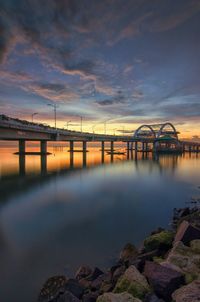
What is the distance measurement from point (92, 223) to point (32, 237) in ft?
14.8

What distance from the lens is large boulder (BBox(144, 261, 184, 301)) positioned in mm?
6281

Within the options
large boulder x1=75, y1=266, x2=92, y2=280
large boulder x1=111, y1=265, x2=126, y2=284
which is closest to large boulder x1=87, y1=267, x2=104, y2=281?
large boulder x1=75, y1=266, x2=92, y2=280

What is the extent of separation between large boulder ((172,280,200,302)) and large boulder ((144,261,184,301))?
26 centimetres

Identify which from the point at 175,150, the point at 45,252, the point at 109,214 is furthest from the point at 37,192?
the point at 175,150

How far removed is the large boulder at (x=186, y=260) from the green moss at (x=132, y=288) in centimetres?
133

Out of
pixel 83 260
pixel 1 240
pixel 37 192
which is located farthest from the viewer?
pixel 37 192

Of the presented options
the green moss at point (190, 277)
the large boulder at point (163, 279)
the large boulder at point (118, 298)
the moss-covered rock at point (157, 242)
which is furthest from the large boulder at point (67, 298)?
the moss-covered rock at point (157, 242)

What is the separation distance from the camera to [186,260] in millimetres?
7789

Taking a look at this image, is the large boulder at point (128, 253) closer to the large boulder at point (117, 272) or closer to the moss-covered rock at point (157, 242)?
the moss-covered rock at point (157, 242)

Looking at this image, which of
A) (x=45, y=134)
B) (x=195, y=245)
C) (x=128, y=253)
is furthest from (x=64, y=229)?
(x=45, y=134)

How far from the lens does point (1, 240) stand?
1255 centimetres

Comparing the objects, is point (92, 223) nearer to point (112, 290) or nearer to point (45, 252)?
point (45, 252)

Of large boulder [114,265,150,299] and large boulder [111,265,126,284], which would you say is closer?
large boulder [114,265,150,299]

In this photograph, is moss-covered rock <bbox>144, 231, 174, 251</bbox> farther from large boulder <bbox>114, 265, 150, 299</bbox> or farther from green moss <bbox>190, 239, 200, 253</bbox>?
large boulder <bbox>114, 265, 150, 299</bbox>
